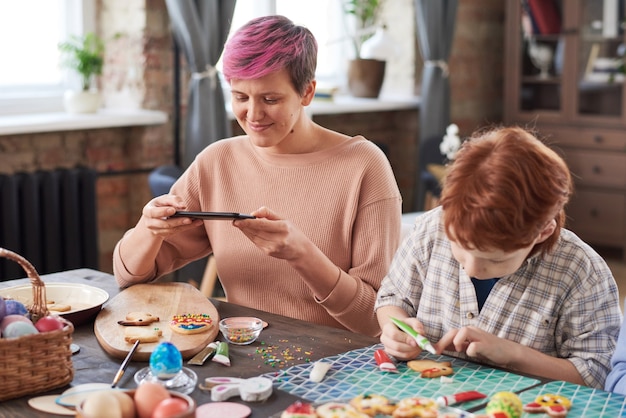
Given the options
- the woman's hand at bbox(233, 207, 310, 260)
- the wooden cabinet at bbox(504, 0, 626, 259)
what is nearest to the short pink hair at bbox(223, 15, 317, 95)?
the woman's hand at bbox(233, 207, 310, 260)

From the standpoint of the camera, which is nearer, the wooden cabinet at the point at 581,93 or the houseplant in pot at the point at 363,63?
the houseplant in pot at the point at 363,63

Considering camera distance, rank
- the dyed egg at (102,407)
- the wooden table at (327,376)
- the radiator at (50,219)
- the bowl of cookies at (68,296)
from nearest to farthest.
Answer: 1. the dyed egg at (102,407)
2. the wooden table at (327,376)
3. the bowl of cookies at (68,296)
4. the radiator at (50,219)

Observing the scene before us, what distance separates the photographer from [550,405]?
1.45m

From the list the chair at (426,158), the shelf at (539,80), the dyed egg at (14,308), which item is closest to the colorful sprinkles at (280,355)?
the dyed egg at (14,308)

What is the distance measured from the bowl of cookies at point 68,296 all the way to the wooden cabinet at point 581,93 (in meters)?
4.05

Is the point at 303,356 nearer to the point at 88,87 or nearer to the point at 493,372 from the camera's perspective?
the point at 493,372

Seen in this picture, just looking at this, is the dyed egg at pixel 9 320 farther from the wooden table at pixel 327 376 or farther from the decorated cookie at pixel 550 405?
the decorated cookie at pixel 550 405

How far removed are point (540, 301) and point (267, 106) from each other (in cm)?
79

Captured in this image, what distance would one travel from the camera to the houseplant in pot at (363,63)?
210 inches

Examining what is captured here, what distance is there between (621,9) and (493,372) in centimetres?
452

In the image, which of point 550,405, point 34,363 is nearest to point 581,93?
point 550,405

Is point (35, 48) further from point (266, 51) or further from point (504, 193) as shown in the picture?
point (504, 193)

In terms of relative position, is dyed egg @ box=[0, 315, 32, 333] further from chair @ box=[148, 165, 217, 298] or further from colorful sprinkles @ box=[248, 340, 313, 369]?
chair @ box=[148, 165, 217, 298]

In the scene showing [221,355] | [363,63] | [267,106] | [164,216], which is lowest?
[221,355]
